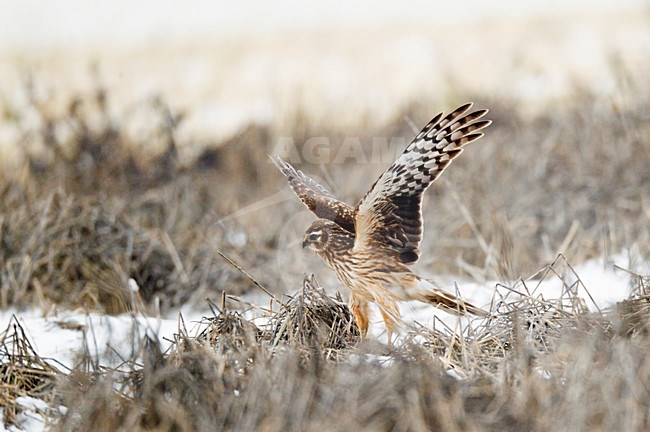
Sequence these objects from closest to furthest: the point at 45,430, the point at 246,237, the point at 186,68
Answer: the point at 45,430 → the point at 246,237 → the point at 186,68

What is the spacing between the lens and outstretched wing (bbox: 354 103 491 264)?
2.93 meters

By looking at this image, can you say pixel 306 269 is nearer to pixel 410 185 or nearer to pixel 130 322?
pixel 130 322

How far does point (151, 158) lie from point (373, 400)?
4448mm

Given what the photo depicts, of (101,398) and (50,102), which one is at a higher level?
(50,102)

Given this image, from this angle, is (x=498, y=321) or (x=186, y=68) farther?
(x=186, y=68)

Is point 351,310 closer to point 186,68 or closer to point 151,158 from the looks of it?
A: point 151,158

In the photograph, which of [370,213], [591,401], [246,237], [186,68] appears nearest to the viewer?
[591,401]

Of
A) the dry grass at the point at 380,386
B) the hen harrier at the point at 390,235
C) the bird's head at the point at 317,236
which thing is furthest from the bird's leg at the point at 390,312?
the bird's head at the point at 317,236

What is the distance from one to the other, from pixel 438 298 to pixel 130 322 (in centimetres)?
151

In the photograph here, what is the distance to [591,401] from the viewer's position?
2359 mm

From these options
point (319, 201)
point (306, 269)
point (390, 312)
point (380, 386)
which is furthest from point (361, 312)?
point (306, 269)

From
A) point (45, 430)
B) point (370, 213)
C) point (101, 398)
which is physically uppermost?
point (370, 213)

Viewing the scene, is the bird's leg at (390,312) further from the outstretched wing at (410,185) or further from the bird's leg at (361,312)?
the outstretched wing at (410,185)

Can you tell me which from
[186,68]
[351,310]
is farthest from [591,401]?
[186,68]
